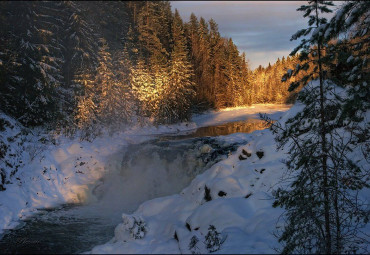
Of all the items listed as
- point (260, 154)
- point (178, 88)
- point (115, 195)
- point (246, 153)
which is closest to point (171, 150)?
point (115, 195)

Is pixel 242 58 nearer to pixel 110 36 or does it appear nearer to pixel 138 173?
pixel 110 36

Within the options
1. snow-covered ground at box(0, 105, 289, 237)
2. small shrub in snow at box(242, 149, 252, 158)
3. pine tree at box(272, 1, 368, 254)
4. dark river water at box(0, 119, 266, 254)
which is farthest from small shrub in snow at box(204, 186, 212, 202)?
snow-covered ground at box(0, 105, 289, 237)

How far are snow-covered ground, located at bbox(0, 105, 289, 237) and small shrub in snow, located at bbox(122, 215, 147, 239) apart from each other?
519 centimetres

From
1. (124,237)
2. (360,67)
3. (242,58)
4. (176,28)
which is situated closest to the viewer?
(360,67)

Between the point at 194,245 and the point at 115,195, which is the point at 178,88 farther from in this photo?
the point at 194,245

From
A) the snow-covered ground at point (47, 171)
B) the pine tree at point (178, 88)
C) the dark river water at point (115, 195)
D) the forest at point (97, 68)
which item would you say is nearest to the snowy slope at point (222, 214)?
the dark river water at point (115, 195)

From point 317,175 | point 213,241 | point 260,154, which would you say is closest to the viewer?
point 317,175

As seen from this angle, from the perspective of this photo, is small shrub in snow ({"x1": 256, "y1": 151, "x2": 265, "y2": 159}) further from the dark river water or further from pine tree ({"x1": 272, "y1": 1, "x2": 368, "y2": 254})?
pine tree ({"x1": 272, "y1": 1, "x2": 368, "y2": 254})

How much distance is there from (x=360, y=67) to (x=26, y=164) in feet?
48.2

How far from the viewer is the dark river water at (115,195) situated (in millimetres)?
9344

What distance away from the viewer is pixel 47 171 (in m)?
14.5

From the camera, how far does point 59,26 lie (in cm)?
2406

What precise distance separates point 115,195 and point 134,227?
6576 mm

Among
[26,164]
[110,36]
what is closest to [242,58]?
[110,36]
